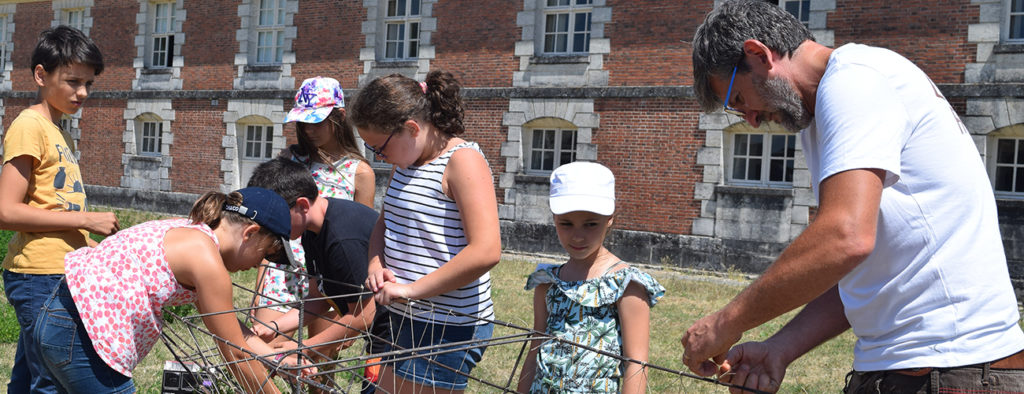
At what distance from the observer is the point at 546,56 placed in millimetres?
16172

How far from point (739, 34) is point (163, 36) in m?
23.1

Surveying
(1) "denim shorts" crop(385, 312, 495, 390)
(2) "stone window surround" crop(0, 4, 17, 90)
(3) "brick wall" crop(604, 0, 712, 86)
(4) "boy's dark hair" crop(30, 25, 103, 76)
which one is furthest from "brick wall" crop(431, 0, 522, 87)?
(2) "stone window surround" crop(0, 4, 17, 90)

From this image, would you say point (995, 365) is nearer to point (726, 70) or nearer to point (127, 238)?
point (726, 70)

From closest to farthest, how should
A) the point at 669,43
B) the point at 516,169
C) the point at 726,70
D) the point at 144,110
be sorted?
1. the point at 726,70
2. the point at 669,43
3. the point at 516,169
4. the point at 144,110

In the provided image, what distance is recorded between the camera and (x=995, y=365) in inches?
78.6

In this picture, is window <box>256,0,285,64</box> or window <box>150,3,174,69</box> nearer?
window <box>256,0,285,64</box>

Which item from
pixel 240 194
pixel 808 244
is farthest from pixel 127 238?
pixel 808 244

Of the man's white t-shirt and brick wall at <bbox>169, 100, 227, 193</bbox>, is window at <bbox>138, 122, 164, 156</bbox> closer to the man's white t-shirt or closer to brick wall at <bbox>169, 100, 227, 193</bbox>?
brick wall at <bbox>169, 100, 227, 193</bbox>

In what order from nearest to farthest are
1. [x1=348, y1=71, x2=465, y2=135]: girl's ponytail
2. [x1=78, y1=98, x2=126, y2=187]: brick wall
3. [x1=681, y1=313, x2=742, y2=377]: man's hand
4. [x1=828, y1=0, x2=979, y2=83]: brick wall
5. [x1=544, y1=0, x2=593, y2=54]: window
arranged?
[x1=681, y1=313, x2=742, y2=377]: man's hand
[x1=348, y1=71, x2=465, y2=135]: girl's ponytail
[x1=828, y1=0, x2=979, y2=83]: brick wall
[x1=544, y1=0, x2=593, y2=54]: window
[x1=78, y1=98, x2=126, y2=187]: brick wall

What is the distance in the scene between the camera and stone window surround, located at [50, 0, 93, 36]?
23734 mm

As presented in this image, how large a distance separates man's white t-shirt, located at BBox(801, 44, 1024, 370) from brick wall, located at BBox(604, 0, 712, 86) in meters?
12.8

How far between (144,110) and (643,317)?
22.1 meters

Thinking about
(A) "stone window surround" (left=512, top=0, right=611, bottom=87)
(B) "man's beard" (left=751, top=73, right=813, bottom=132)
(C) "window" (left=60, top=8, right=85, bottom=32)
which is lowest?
(B) "man's beard" (left=751, top=73, right=813, bottom=132)

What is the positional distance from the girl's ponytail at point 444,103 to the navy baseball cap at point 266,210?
660 millimetres
